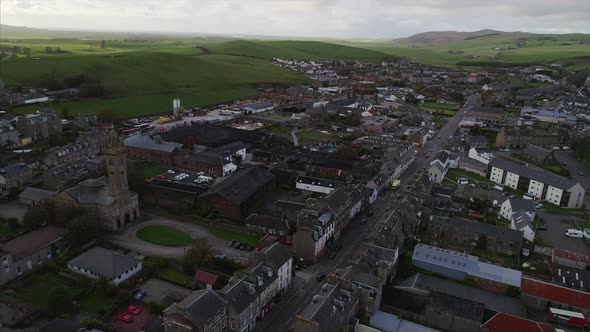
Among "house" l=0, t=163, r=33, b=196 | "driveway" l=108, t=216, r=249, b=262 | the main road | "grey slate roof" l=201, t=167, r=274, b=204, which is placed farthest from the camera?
"house" l=0, t=163, r=33, b=196

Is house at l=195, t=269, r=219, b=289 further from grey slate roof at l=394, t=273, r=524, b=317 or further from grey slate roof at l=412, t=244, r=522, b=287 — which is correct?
grey slate roof at l=412, t=244, r=522, b=287

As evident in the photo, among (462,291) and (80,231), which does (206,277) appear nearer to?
(80,231)

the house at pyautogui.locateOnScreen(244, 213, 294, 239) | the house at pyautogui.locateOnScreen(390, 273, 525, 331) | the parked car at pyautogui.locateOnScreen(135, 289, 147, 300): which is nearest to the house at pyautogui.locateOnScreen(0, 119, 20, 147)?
the house at pyautogui.locateOnScreen(244, 213, 294, 239)

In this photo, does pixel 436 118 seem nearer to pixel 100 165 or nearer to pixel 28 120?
pixel 100 165

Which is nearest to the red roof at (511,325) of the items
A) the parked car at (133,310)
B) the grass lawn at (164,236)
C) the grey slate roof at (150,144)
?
the parked car at (133,310)

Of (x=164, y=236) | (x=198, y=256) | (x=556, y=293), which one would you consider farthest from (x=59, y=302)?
(x=556, y=293)

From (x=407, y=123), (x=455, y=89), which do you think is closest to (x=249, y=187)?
(x=407, y=123)
